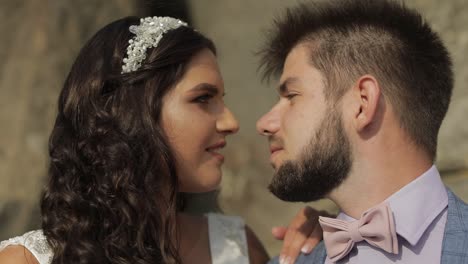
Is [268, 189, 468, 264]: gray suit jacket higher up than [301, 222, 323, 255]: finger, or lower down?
higher up

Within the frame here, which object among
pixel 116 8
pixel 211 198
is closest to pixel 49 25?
pixel 116 8

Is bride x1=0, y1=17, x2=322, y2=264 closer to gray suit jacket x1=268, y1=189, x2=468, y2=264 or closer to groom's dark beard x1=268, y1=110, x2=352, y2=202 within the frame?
groom's dark beard x1=268, y1=110, x2=352, y2=202

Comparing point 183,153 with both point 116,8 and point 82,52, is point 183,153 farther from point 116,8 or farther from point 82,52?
point 116,8

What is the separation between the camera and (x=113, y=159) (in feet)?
8.80

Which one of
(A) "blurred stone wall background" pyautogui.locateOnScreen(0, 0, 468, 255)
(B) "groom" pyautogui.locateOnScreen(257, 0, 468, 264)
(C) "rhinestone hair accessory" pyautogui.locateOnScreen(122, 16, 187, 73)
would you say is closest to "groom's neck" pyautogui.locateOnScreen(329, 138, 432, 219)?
(B) "groom" pyautogui.locateOnScreen(257, 0, 468, 264)

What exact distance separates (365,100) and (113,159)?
37.9 inches

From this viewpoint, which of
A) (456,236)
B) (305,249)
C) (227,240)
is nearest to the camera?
(456,236)

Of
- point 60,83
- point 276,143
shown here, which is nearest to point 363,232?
point 276,143

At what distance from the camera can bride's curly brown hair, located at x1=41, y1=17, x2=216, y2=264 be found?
265 cm

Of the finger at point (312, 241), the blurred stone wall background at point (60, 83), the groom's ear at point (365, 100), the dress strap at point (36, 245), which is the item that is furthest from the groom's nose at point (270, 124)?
the blurred stone wall background at point (60, 83)

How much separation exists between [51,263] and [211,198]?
51.9 inches

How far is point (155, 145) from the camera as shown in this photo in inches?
107

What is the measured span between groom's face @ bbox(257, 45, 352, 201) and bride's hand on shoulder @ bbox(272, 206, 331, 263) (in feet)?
0.71

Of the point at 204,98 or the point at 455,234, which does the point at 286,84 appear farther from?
the point at 455,234
